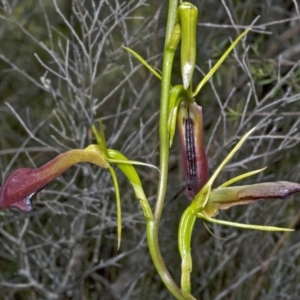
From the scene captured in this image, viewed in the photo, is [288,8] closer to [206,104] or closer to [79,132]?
[206,104]

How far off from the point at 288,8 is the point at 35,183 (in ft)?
5.44

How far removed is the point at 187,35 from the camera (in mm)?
695

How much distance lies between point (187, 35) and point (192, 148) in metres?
0.13

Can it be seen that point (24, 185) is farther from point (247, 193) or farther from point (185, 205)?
point (185, 205)

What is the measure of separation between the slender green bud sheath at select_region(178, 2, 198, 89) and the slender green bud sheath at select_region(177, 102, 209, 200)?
52 millimetres

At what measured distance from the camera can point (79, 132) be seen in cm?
154

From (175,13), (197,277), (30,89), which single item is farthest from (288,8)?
(175,13)

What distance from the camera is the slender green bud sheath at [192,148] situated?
749 millimetres

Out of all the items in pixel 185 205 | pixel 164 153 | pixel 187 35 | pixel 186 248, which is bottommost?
pixel 185 205

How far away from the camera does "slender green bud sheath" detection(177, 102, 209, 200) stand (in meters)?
0.75

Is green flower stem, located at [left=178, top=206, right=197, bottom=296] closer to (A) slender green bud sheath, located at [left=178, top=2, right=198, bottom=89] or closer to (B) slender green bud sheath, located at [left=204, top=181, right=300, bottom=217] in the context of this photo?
(B) slender green bud sheath, located at [left=204, top=181, right=300, bottom=217]

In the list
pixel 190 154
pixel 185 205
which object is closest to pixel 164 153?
pixel 190 154

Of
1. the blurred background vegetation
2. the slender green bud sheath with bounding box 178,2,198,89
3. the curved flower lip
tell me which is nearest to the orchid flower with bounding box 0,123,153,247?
the curved flower lip

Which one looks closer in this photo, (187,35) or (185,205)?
(187,35)
